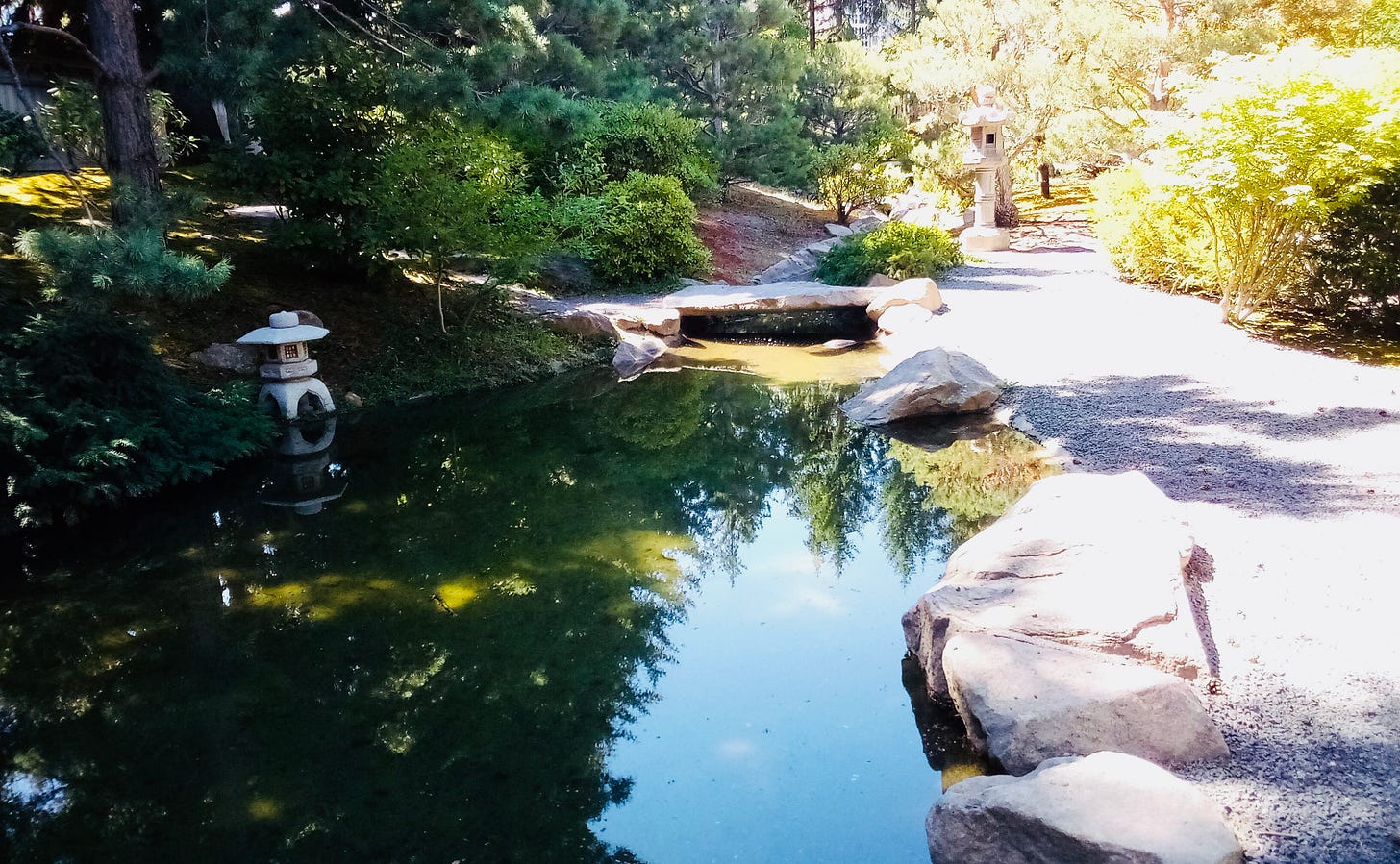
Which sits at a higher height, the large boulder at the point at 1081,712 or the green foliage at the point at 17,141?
the green foliage at the point at 17,141

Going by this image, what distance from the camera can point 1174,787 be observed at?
246 cm

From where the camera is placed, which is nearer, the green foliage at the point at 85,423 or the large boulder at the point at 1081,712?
the large boulder at the point at 1081,712

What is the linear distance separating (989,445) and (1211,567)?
→ 9.33ft

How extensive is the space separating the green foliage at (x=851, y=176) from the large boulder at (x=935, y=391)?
10608 mm

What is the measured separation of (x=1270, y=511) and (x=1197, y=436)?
1461 millimetres

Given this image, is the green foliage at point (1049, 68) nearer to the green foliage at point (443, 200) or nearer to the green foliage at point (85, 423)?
the green foliage at point (443, 200)

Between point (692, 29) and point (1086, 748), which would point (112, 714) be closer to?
point (1086, 748)

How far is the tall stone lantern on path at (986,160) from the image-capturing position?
16672 millimetres

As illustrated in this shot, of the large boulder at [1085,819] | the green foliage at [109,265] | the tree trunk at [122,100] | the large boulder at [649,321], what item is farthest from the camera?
the large boulder at [649,321]

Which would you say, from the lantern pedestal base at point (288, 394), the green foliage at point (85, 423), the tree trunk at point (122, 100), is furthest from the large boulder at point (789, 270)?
the green foliage at point (85, 423)

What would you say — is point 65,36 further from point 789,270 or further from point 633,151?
point 789,270

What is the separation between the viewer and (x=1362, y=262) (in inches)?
307

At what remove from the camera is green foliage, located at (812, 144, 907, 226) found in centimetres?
1780

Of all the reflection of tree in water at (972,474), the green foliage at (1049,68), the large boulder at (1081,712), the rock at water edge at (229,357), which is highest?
the green foliage at (1049,68)
